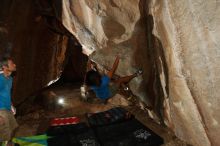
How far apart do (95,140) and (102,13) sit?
3768mm

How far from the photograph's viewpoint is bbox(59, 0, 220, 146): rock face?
4.46 m

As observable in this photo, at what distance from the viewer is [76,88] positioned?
1070cm

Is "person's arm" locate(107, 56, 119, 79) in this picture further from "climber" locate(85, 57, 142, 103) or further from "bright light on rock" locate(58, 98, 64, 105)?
"bright light on rock" locate(58, 98, 64, 105)

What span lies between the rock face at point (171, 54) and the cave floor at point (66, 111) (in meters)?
0.24

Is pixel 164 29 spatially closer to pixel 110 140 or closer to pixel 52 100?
pixel 110 140

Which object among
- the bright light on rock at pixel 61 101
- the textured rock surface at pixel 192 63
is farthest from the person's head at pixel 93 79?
the textured rock surface at pixel 192 63

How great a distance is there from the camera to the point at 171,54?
533cm

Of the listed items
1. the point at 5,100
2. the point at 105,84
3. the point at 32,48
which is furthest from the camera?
the point at 32,48

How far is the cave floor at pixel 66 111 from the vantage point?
21.4ft

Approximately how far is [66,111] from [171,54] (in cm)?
392

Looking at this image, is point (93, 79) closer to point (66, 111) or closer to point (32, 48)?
point (66, 111)

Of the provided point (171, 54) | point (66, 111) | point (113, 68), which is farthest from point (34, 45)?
point (171, 54)

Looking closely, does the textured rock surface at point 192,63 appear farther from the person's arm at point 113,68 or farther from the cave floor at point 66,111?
the person's arm at point 113,68

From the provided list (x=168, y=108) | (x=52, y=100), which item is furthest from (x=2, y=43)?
(x=168, y=108)
